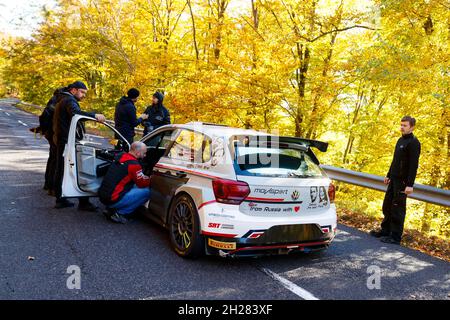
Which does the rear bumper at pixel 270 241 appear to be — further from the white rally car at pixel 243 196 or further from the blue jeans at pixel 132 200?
the blue jeans at pixel 132 200

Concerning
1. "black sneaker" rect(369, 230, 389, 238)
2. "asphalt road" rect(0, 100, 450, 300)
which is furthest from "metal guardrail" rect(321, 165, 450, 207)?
"asphalt road" rect(0, 100, 450, 300)

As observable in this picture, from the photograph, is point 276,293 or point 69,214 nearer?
point 276,293

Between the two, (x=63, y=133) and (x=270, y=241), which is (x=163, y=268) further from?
(x=63, y=133)

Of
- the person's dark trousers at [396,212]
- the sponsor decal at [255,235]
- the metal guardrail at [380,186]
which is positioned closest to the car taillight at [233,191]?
the sponsor decal at [255,235]

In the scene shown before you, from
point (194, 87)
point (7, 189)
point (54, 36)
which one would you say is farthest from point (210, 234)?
point (54, 36)

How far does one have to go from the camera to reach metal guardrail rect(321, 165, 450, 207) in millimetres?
5324

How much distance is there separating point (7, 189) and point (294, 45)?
24.0 feet

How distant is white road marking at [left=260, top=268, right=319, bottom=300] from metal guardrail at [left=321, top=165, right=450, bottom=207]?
302 cm

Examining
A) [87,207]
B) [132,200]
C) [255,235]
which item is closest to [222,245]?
[255,235]

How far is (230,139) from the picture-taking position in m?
4.09

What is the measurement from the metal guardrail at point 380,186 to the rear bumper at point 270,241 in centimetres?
236

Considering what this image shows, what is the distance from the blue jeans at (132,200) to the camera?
5.27 m
